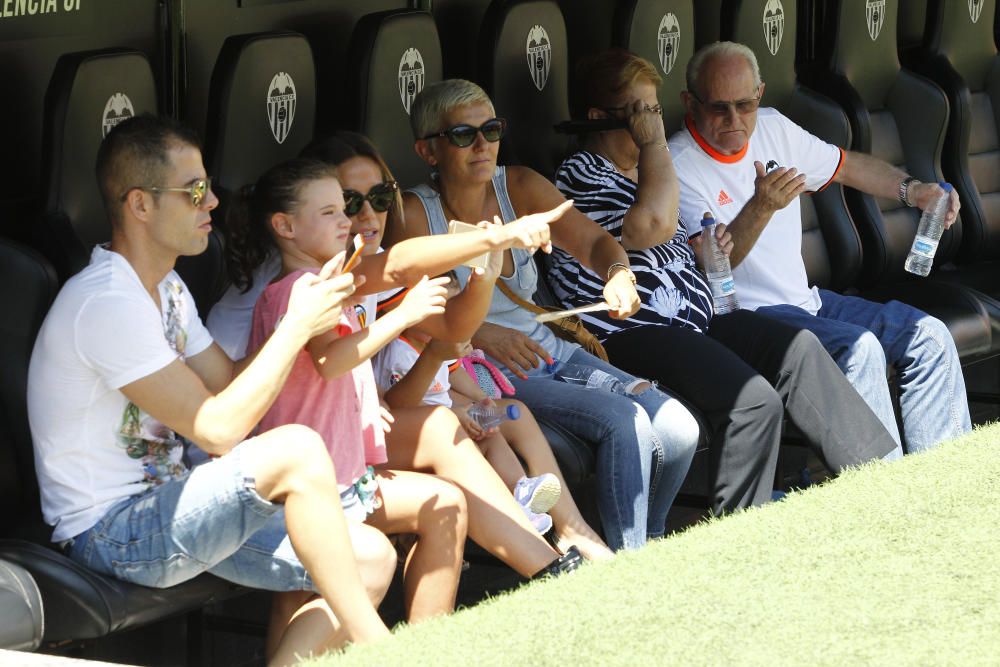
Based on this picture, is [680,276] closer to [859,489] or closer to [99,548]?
[859,489]

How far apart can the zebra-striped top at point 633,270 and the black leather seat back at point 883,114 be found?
132 centimetres

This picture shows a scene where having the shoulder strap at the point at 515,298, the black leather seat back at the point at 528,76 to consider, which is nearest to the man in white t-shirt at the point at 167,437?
the shoulder strap at the point at 515,298

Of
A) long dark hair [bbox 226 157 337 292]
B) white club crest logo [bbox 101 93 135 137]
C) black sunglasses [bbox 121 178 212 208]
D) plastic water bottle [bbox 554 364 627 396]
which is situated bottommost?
plastic water bottle [bbox 554 364 627 396]

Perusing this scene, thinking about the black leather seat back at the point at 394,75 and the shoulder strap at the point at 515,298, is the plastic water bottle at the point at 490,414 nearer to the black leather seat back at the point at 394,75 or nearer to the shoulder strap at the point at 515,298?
the shoulder strap at the point at 515,298

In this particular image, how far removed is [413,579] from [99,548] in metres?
0.69

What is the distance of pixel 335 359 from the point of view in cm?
337

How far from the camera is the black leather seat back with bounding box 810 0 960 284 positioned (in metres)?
5.93

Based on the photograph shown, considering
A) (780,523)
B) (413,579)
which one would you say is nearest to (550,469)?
(413,579)

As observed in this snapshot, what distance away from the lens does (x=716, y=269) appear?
5.00 meters

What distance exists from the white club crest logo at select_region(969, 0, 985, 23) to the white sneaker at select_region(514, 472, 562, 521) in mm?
3569

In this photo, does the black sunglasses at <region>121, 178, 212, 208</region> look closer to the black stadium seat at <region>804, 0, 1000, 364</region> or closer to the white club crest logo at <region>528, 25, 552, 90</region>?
the white club crest logo at <region>528, 25, 552, 90</region>

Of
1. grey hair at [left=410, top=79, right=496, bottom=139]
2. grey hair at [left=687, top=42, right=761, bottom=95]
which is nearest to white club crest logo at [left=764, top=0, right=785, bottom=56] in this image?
grey hair at [left=687, top=42, right=761, bottom=95]

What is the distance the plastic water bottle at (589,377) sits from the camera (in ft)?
A: 14.3

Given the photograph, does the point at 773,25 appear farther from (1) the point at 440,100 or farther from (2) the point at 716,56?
(1) the point at 440,100
